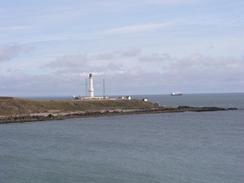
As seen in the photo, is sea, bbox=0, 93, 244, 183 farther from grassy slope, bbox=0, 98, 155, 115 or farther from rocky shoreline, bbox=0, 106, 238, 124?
grassy slope, bbox=0, 98, 155, 115

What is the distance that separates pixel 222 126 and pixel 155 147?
29.4 meters

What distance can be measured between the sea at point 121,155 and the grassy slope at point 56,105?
76.1 feet

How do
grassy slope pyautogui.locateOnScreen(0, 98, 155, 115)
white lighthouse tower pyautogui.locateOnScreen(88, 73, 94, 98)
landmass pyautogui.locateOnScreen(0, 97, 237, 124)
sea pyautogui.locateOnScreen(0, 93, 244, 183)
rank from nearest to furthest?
sea pyautogui.locateOnScreen(0, 93, 244, 183)
landmass pyautogui.locateOnScreen(0, 97, 237, 124)
grassy slope pyautogui.locateOnScreen(0, 98, 155, 115)
white lighthouse tower pyautogui.locateOnScreen(88, 73, 94, 98)

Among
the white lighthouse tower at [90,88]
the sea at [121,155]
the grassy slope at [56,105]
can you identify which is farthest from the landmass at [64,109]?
the sea at [121,155]

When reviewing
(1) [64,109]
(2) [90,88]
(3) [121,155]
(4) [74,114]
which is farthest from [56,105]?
(3) [121,155]

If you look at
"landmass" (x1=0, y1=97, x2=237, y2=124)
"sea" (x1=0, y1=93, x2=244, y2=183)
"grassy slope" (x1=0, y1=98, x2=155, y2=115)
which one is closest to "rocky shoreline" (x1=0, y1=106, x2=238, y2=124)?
"landmass" (x1=0, y1=97, x2=237, y2=124)

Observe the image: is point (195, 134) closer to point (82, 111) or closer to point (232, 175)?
point (232, 175)

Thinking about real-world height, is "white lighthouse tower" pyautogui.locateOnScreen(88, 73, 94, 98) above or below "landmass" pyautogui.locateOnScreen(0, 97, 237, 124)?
above

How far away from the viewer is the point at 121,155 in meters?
44.7

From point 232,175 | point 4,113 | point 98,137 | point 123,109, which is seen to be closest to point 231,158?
point 232,175

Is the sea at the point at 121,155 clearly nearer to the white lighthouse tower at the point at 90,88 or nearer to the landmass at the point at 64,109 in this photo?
the landmass at the point at 64,109

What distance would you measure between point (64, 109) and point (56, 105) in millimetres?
2639

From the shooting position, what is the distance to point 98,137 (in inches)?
2488

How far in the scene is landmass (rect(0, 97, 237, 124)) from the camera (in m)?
93.8
